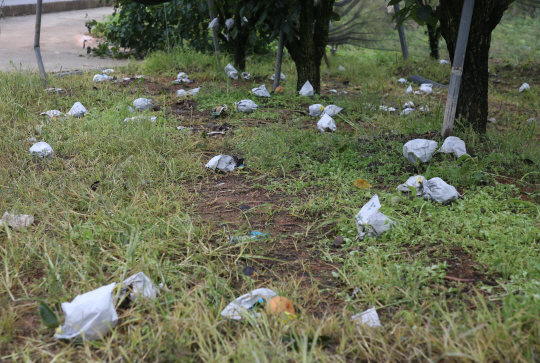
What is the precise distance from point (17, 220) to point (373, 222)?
1377mm

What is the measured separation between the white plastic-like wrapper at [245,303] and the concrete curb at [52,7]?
7.42 m

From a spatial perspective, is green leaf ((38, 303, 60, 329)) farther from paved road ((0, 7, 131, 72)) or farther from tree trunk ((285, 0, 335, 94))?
paved road ((0, 7, 131, 72))

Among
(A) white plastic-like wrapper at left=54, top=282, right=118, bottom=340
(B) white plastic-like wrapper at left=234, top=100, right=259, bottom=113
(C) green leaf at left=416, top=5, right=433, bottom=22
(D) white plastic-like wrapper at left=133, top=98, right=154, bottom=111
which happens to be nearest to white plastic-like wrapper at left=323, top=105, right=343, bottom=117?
(B) white plastic-like wrapper at left=234, top=100, right=259, bottom=113

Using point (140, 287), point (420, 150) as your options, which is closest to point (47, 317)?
point (140, 287)

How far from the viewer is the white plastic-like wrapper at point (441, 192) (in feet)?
6.31

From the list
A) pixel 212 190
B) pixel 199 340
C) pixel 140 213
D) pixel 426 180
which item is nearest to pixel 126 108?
pixel 212 190

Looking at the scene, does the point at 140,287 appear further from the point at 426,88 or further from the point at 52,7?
the point at 52,7

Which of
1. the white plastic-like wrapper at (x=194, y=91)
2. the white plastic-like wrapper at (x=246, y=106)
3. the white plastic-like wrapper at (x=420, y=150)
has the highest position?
the white plastic-like wrapper at (x=420, y=150)

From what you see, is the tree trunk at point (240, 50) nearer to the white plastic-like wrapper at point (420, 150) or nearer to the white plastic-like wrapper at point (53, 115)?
the white plastic-like wrapper at point (53, 115)

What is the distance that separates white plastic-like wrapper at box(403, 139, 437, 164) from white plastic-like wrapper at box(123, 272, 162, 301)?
1.50 metres

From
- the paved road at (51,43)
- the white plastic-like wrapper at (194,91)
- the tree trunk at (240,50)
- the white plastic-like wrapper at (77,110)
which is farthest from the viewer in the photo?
the paved road at (51,43)

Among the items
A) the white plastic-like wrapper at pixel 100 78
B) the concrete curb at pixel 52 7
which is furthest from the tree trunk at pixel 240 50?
the concrete curb at pixel 52 7

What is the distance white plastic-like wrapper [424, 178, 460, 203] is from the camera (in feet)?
6.31

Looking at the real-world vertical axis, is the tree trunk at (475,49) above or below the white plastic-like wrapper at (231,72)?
above
